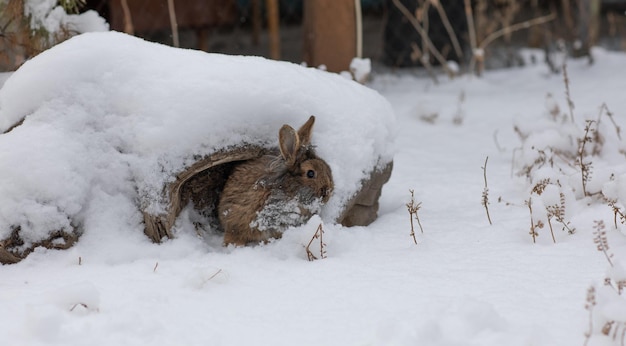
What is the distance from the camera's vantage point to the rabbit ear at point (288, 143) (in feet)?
8.69

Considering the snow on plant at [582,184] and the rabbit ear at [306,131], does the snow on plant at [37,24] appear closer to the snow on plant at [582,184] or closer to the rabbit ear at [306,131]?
the rabbit ear at [306,131]

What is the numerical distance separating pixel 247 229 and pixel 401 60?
4446mm

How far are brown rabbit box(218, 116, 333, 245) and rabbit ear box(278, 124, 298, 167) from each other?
0.05ft

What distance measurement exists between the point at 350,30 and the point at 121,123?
2.85m

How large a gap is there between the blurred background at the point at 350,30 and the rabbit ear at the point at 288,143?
5.08 feet

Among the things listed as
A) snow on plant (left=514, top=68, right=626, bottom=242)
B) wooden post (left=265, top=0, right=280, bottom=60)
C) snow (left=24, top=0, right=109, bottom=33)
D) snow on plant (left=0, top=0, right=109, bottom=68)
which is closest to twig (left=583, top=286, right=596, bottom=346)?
snow on plant (left=514, top=68, right=626, bottom=242)

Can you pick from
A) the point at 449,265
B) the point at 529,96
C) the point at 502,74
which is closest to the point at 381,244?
the point at 449,265

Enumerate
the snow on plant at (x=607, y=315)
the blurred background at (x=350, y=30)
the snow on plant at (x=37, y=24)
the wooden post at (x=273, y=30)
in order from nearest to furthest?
the snow on plant at (x=607, y=315) → the snow on plant at (x=37, y=24) → the blurred background at (x=350, y=30) → the wooden post at (x=273, y=30)

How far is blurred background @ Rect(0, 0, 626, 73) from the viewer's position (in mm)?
4086

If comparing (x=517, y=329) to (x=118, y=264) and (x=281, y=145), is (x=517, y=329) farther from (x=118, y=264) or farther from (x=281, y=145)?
(x=118, y=264)

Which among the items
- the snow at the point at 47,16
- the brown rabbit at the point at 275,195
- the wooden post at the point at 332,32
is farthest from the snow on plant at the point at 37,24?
the wooden post at the point at 332,32

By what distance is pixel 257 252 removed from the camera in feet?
8.85

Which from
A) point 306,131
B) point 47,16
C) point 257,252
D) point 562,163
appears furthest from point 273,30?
point 257,252

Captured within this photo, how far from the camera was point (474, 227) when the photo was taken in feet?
9.95
